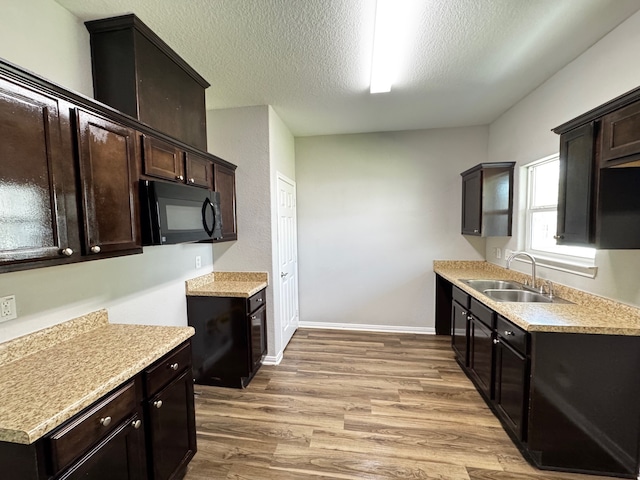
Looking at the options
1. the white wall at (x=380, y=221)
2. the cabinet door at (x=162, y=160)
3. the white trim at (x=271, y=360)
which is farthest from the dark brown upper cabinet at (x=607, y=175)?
the white trim at (x=271, y=360)

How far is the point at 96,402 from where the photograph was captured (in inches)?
43.4

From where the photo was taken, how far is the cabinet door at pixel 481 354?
85.6 inches

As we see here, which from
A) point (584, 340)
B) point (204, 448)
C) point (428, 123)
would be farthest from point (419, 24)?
point (204, 448)

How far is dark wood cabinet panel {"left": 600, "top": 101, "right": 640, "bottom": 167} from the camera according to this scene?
Answer: 4.43ft

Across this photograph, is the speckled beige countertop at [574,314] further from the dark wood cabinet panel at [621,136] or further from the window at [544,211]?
the dark wood cabinet panel at [621,136]

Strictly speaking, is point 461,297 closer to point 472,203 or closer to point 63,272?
point 472,203

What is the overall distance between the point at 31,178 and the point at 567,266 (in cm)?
334

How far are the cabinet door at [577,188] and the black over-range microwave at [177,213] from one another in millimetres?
2494

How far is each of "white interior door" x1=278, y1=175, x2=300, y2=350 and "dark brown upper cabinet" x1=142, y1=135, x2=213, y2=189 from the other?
3.27 ft

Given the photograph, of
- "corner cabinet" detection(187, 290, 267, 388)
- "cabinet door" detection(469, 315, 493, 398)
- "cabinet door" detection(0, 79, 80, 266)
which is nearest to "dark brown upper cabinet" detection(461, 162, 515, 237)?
"cabinet door" detection(469, 315, 493, 398)

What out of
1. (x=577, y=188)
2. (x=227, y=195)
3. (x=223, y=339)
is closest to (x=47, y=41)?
(x=227, y=195)

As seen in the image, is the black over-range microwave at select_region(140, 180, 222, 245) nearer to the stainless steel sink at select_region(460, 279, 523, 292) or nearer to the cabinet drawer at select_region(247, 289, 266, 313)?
the cabinet drawer at select_region(247, 289, 266, 313)

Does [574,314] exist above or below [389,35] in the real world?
below

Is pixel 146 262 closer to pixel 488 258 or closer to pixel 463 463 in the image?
pixel 463 463
